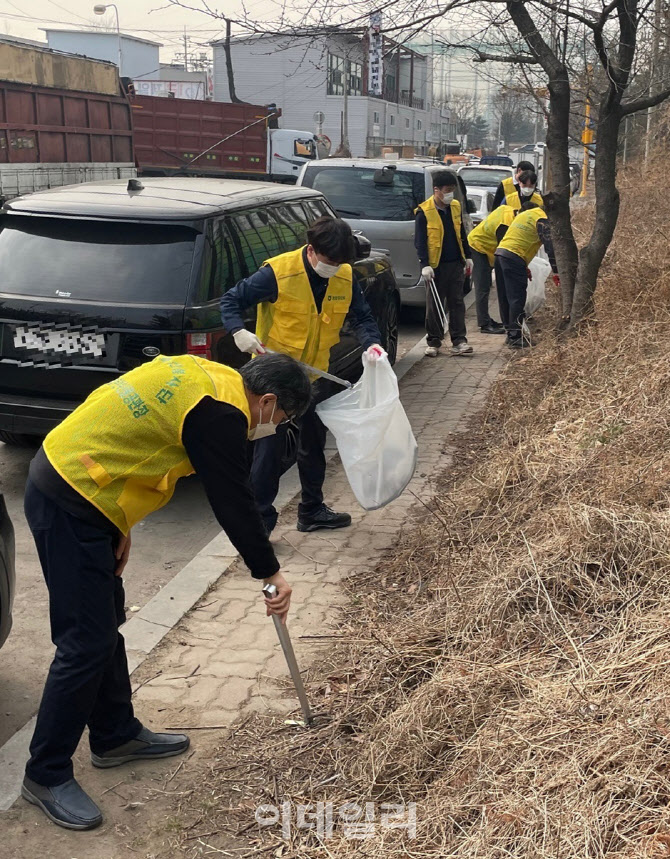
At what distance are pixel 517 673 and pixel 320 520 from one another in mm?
2486

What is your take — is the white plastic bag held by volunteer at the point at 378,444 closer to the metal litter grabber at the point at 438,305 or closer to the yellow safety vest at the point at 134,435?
the yellow safety vest at the point at 134,435

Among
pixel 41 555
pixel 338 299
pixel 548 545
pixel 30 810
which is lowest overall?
pixel 30 810

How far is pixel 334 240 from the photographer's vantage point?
4.91 m

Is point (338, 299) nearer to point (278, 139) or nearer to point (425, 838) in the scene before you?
point (425, 838)

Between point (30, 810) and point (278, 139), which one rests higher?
point (278, 139)

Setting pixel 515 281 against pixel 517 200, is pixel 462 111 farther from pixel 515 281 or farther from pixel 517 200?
pixel 515 281

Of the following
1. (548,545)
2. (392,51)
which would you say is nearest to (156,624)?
Answer: (548,545)

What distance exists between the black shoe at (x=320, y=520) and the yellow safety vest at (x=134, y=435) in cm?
266

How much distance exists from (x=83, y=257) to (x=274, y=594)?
132 inches

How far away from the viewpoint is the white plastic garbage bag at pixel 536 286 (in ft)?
34.3

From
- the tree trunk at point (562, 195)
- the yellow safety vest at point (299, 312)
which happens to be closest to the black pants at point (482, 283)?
the tree trunk at point (562, 195)

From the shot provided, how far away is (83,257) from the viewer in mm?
5766

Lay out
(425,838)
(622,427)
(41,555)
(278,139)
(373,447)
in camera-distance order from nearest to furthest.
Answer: (425,838)
(41,555)
(373,447)
(622,427)
(278,139)

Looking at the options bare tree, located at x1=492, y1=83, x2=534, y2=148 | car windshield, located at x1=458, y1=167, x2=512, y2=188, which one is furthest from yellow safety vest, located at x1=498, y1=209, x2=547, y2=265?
car windshield, located at x1=458, y1=167, x2=512, y2=188
